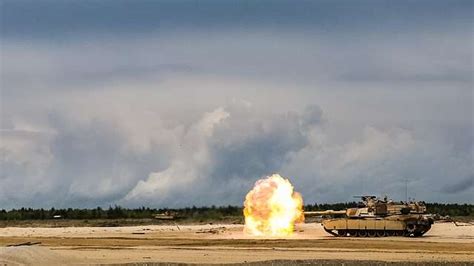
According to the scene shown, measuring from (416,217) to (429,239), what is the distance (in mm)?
5937

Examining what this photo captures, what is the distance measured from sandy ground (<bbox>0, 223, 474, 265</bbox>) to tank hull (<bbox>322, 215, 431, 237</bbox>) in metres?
1.21

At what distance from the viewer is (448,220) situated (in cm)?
10775

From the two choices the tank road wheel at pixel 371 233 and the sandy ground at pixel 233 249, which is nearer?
the sandy ground at pixel 233 249

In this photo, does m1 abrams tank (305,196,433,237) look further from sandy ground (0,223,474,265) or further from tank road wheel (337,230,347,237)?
sandy ground (0,223,474,265)

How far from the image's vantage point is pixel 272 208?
7956cm

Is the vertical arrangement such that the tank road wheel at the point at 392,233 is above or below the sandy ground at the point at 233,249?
above

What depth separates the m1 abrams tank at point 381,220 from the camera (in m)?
78.9

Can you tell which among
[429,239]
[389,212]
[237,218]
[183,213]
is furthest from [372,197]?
[183,213]

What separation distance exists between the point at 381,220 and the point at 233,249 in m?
21.6

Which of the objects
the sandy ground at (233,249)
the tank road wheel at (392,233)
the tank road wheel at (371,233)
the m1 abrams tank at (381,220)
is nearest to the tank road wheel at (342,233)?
the m1 abrams tank at (381,220)

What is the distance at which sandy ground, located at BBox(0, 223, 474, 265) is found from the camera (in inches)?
2085

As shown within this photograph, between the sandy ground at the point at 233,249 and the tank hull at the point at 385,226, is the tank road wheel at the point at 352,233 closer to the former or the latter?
the tank hull at the point at 385,226

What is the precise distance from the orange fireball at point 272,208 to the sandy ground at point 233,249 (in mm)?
2061

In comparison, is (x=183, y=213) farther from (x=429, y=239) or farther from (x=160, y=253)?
(x=160, y=253)
